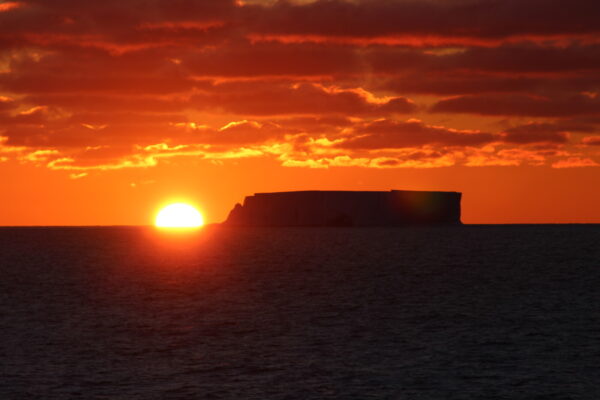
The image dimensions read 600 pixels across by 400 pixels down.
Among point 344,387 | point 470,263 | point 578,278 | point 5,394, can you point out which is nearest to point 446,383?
point 344,387

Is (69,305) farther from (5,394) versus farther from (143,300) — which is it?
(5,394)

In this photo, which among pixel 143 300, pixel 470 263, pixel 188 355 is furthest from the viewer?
pixel 470 263

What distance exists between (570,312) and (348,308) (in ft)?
47.5

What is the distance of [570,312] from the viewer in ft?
193

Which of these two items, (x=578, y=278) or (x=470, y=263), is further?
(x=470, y=263)

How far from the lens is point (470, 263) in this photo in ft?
383

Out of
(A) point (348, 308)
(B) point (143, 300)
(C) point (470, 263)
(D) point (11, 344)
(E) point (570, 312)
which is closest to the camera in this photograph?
(D) point (11, 344)

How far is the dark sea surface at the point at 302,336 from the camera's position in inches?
1363

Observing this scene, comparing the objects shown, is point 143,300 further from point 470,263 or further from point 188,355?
point 470,263

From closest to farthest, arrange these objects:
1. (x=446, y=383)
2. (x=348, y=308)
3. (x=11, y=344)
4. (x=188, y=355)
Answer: (x=446, y=383) < (x=188, y=355) < (x=11, y=344) < (x=348, y=308)

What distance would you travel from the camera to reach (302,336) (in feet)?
157

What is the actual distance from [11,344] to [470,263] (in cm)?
8022

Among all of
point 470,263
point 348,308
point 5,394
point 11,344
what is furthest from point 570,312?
point 470,263

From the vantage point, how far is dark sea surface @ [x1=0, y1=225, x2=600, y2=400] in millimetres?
34625
